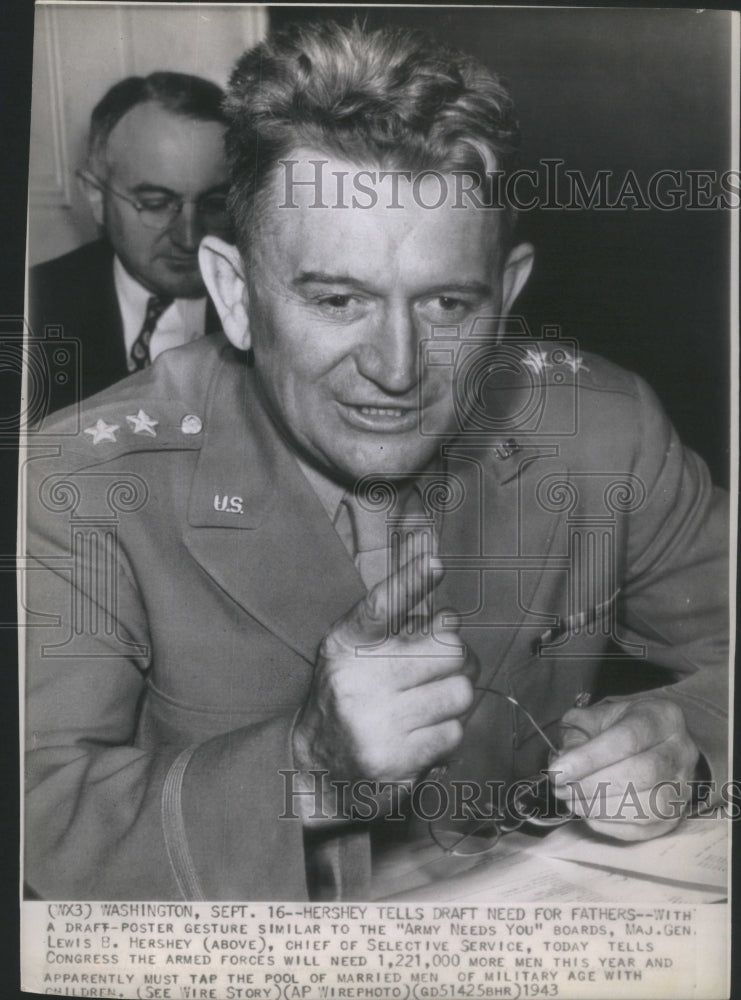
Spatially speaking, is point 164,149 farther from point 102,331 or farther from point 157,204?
point 102,331

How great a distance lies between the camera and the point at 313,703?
258 cm

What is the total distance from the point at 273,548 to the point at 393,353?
528 millimetres

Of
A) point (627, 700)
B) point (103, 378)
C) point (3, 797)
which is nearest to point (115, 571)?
point (103, 378)

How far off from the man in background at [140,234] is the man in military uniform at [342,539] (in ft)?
0.18

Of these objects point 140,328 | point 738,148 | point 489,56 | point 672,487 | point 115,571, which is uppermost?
point 489,56

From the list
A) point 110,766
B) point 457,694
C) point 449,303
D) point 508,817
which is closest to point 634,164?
point 449,303

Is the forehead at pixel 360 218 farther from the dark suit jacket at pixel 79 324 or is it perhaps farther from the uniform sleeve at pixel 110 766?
the uniform sleeve at pixel 110 766

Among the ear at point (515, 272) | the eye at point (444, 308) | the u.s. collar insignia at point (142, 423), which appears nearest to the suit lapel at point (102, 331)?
the u.s. collar insignia at point (142, 423)

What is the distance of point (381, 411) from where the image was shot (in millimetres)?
2609

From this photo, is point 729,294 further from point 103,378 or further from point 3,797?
point 3,797

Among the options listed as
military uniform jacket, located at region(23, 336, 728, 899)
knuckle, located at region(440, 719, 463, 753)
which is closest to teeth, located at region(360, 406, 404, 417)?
military uniform jacket, located at region(23, 336, 728, 899)

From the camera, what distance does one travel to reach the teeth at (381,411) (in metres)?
2.60

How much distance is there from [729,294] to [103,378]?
4.98 feet

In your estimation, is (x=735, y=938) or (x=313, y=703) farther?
(x=735, y=938)
